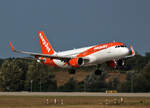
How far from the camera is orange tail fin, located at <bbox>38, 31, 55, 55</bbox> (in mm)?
104500

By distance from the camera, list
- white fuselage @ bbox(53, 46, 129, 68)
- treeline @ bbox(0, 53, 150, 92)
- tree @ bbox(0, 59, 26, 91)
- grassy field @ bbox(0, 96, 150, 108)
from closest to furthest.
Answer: grassy field @ bbox(0, 96, 150, 108), white fuselage @ bbox(53, 46, 129, 68), treeline @ bbox(0, 53, 150, 92), tree @ bbox(0, 59, 26, 91)

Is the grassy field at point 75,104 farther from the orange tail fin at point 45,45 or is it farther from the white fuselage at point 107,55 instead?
the orange tail fin at point 45,45

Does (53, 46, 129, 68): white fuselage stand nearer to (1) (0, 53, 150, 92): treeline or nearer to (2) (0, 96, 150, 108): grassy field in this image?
(2) (0, 96, 150, 108): grassy field

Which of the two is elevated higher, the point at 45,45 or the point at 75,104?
the point at 45,45

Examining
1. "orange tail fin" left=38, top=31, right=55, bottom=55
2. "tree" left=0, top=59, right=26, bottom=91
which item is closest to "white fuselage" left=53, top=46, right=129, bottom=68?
"orange tail fin" left=38, top=31, right=55, bottom=55

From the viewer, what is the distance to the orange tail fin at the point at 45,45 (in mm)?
104500

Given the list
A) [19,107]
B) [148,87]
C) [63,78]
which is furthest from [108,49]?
[63,78]

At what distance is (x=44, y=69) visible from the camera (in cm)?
15662

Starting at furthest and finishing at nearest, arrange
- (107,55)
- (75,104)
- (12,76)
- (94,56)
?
(12,76), (94,56), (107,55), (75,104)

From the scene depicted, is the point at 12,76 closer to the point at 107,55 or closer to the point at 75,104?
the point at 107,55

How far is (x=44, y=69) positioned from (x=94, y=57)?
72081 mm

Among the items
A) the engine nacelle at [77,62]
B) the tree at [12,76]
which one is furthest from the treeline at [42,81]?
the engine nacelle at [77,62]

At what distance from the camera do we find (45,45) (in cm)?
10688

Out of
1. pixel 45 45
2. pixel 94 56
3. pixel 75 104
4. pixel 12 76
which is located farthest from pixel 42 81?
pixel 75 104
